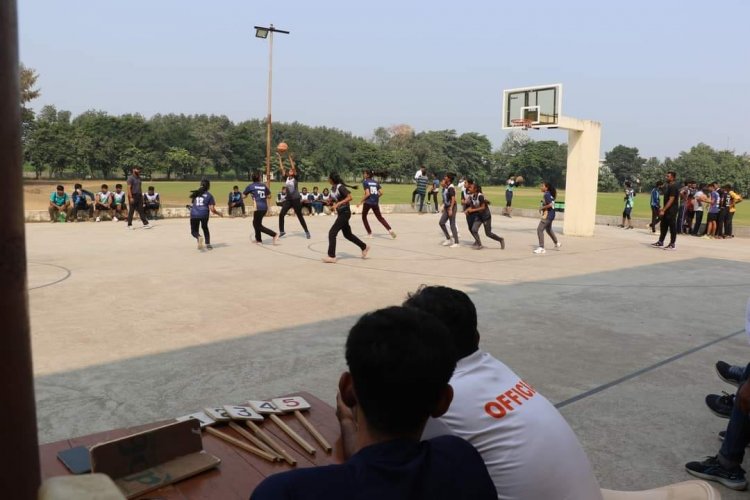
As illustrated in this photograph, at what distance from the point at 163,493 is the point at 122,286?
7.17 m

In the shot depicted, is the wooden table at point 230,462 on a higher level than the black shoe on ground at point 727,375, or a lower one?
higher

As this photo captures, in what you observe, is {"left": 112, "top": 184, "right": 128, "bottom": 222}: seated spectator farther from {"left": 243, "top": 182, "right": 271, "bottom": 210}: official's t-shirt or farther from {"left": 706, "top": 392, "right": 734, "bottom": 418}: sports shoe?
{"left": 706, "top": 392, "right": 734, "bottom": 418}: sports shoe

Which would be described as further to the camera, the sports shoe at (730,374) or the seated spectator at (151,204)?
the seated spectator at (151,204)

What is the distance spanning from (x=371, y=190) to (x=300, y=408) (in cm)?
1154

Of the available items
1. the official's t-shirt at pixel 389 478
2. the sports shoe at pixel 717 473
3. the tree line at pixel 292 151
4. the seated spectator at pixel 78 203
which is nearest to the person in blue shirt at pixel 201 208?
the seated spectator at pixel 78 203

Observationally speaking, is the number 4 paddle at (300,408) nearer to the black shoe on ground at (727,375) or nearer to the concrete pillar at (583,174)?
the black shoe on ground at (727,375)

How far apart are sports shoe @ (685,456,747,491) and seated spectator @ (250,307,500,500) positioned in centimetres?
270

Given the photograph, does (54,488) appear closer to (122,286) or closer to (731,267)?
(122,286)

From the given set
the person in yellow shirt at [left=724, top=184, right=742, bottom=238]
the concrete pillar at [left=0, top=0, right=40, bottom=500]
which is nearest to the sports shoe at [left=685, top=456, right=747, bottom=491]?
the concrete pillar at [left=0, top=0, right=40, bottom=500]

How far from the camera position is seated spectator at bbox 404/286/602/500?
179 cm

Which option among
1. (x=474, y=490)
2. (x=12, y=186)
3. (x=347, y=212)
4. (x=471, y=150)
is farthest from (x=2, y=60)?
(x=471, y=150)

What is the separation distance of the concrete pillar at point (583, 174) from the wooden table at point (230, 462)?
624 inches

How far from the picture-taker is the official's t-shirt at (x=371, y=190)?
14.0 metres

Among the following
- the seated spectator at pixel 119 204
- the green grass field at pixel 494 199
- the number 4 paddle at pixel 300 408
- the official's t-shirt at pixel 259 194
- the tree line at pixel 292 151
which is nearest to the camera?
the number 4 paddle at pixel 300 408
